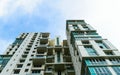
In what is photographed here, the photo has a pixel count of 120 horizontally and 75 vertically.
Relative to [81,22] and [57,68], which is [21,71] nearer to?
[57,68]

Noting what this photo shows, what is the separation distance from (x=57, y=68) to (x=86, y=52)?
36.6ft

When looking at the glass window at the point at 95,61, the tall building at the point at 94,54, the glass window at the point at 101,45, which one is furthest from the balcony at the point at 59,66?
the glass window at the point at 95,61

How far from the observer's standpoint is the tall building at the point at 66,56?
32.3m

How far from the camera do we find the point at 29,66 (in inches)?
1606

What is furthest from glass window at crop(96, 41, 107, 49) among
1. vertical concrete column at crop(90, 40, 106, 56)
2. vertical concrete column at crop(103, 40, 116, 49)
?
vertical concrete column at crop(90, 40, 106, 56)

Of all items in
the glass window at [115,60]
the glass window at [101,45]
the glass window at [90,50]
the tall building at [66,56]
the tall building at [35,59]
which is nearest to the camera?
the glass window at [115,60]

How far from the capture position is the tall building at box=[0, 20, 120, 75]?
32.3 metres

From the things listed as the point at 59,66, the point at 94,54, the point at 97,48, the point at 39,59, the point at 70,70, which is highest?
the point at 97,48

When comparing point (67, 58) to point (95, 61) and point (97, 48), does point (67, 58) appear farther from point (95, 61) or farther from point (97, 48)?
point (95, 61)

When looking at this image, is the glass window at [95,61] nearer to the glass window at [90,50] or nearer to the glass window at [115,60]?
the glass window at [115,60]

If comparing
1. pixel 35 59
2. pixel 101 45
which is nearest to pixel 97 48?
pixel 101 45

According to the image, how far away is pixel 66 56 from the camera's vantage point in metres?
47.8

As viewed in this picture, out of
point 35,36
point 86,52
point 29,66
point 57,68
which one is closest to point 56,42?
point 35,36

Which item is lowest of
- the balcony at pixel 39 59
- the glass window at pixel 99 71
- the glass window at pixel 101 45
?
the balcony at pixel 39 59
